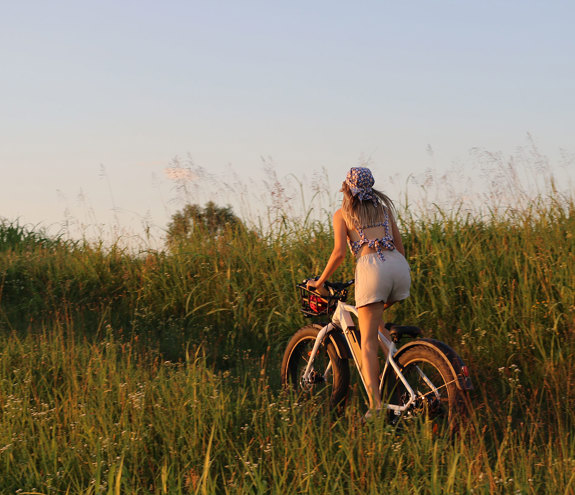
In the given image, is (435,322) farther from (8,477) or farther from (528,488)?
(8,477)

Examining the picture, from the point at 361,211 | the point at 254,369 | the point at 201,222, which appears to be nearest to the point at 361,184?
the point at 361,211

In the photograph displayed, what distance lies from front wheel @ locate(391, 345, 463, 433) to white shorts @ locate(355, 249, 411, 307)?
1.55ft

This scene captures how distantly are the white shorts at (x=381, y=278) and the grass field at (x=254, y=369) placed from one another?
0.93m

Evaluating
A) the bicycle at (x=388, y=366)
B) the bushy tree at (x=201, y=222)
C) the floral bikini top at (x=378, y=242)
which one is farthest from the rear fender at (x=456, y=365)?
the bushy tree at (x=201, y=222)

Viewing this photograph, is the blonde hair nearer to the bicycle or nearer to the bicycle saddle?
the bicycle

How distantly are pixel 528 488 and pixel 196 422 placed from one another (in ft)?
7.56

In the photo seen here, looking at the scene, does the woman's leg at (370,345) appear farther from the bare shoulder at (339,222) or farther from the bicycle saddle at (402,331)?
the bare shoulder at (339,222)

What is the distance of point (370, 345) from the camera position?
5062mm

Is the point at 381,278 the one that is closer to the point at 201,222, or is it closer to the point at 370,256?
the point at 370,256

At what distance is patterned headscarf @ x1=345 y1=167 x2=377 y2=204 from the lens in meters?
5.07

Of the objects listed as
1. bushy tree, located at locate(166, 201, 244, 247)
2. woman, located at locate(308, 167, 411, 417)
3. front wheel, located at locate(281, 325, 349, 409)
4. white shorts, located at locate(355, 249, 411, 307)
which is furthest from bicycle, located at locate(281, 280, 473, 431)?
bushy tree, located at locate(166, 201, 244, 247)

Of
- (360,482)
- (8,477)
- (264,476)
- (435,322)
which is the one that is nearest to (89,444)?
(8,477)

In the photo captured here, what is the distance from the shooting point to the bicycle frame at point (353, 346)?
15.8 feet

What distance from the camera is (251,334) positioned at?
7605 mm
